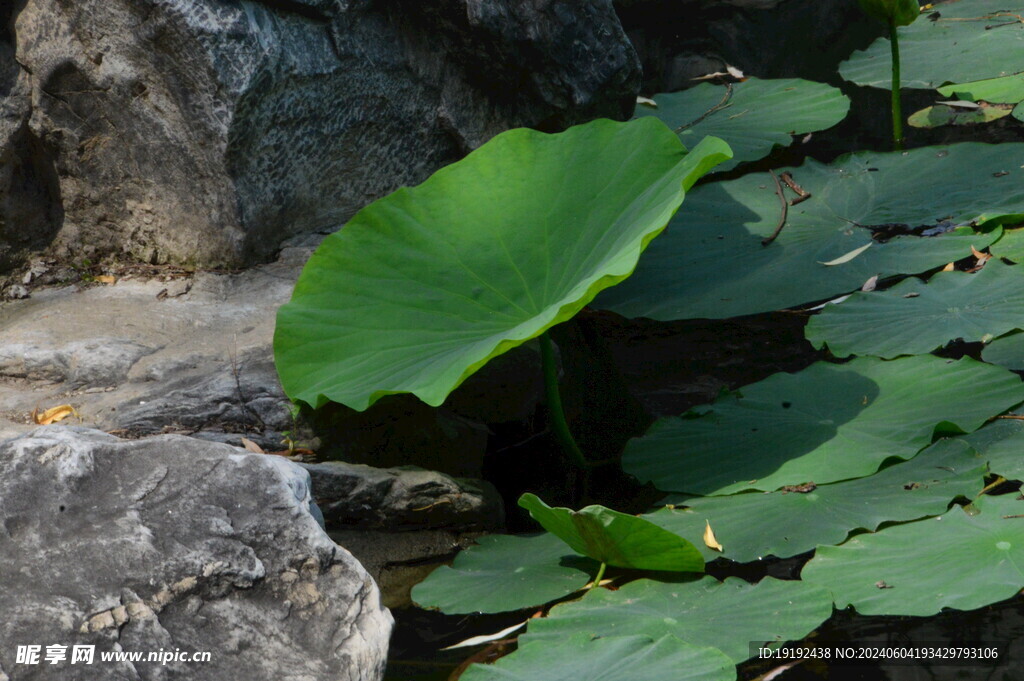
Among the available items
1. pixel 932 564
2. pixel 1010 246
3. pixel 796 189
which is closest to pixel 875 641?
pixel 932 564

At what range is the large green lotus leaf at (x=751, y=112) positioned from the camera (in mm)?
2723

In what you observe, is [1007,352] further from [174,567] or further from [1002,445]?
[174,567]

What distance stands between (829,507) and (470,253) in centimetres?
81

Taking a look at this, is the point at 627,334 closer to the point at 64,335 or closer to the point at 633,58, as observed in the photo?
the point at 633,58

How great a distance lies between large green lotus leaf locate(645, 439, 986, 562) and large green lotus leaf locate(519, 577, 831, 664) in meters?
0.10

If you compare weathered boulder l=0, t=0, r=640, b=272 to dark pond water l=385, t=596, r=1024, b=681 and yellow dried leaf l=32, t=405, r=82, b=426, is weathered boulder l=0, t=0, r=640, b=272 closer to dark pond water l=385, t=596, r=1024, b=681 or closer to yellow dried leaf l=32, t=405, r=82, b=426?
yellow dried leaf l=32, t=405, r=82, b=426

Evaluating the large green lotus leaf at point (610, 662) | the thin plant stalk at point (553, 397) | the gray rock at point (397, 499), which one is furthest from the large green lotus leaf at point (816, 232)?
the large green lotus leaf at point (610, 662)

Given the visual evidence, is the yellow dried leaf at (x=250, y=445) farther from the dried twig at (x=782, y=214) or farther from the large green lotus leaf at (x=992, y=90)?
the large green lotus leaf at (x=992, y=90)

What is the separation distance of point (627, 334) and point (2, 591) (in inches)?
59.3

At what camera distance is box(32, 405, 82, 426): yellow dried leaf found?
1.62 metres

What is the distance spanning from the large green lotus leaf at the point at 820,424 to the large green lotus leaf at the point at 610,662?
46 centimetres

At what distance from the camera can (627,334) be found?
2.30 meters

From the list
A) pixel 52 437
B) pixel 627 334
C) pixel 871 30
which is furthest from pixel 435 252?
pixel 871 30

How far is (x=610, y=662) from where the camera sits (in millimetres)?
1172
